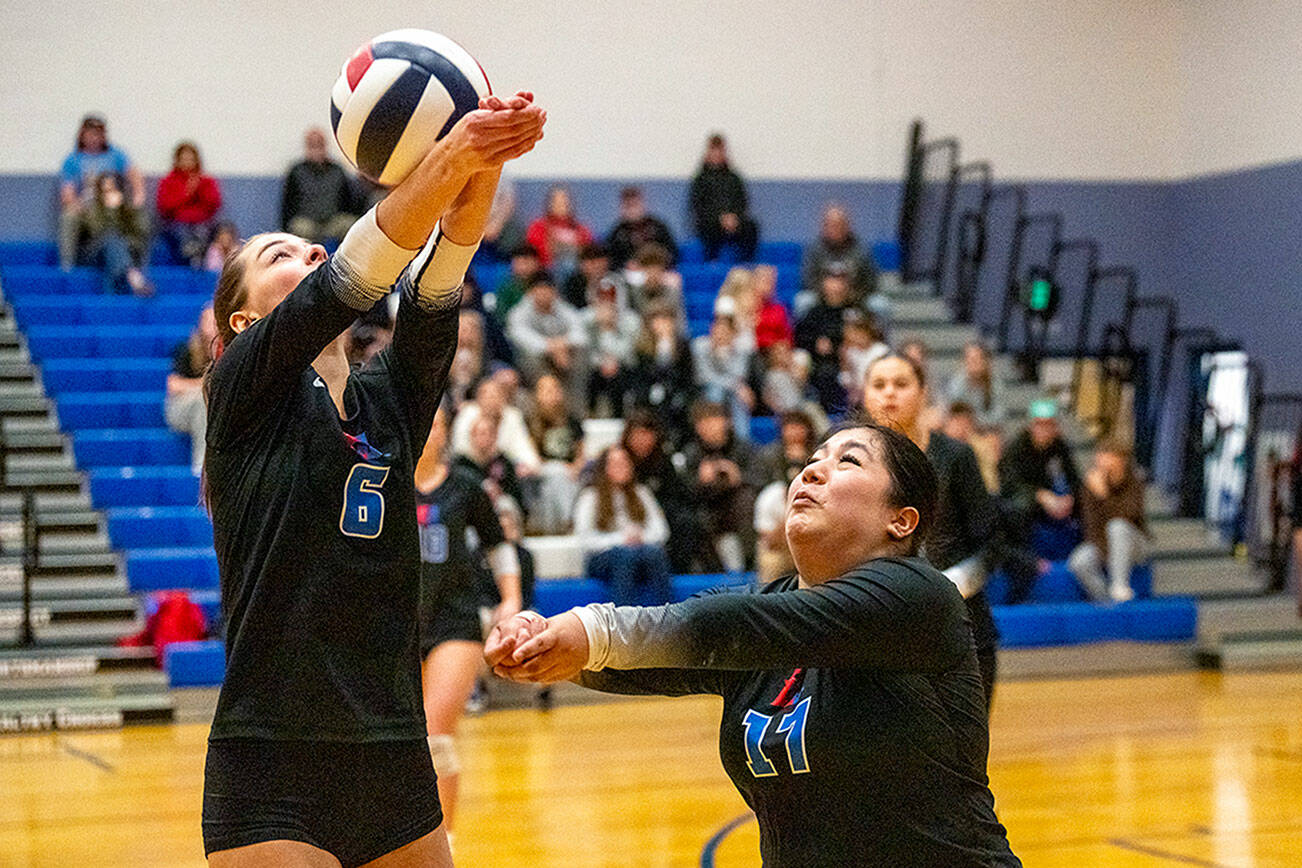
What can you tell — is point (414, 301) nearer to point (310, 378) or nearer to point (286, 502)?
point (310, 378)

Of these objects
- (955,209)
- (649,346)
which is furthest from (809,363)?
(955,209)

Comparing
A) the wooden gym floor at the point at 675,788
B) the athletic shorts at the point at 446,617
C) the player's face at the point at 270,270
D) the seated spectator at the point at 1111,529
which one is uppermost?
the player's face at the point at 270,270

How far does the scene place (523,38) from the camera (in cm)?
1303

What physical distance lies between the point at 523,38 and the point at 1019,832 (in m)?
9.35

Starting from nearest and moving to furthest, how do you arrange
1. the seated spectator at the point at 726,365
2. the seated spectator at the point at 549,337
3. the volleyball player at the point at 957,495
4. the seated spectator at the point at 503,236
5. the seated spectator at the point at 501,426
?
the volleyball player at the point at 957,495 → the seated spectator at the point at 501,426 → the seated spectator at the point at 549,337 → the seated spectator at the point at 726,365 → the seated spectator at the point at 503,236

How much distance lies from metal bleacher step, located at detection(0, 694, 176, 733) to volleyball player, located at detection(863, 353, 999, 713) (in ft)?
16.8

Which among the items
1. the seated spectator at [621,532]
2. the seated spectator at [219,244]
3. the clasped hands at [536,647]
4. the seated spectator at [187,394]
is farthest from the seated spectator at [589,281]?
the clasped hands at [536,647]

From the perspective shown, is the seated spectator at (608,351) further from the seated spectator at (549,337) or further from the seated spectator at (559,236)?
the seated spectator at (559,236)

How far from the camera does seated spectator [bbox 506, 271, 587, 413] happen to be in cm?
1039

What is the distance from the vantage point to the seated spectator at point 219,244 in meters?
11.2

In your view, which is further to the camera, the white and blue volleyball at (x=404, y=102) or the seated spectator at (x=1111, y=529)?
the seated spectator at (x=1111, y=529)

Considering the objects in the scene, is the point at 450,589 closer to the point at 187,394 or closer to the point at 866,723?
the point at 866,723

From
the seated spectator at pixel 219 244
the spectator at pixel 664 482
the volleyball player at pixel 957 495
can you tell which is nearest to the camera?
the volleyball player at pixel 957 495

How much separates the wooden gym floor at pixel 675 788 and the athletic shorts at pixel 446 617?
0.91 m
